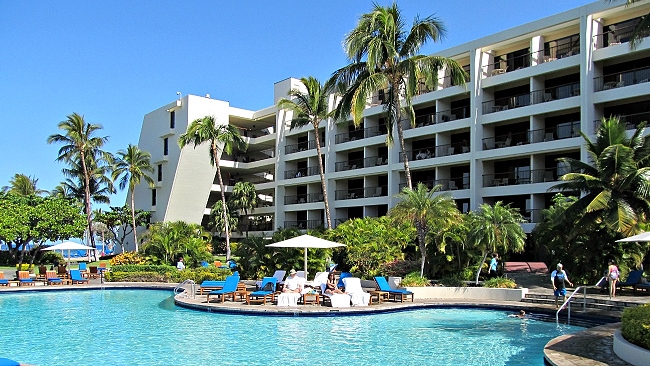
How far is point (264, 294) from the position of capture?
19156 millimetres

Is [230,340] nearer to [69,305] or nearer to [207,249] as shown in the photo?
[69,305]

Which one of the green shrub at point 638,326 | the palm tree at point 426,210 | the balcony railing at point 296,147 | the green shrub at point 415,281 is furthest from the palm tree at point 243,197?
the green shrub at point 638,326

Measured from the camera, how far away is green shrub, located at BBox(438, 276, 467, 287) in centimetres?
2180

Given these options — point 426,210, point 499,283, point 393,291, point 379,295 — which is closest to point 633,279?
point 499,283

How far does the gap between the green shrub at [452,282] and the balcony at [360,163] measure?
1823 cm

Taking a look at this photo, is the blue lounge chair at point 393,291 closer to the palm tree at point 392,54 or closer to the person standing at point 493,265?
the person standing at point 493,265

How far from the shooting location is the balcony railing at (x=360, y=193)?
4100 centimetres

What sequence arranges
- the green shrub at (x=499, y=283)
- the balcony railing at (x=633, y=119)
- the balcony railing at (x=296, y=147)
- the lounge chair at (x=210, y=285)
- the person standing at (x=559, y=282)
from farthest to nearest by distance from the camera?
the balcony railing at (x=296, y=147)
the balcony railing at (x=633, y=119)
the lounge chair at (x=210, y=285)
the green shrub at (x=499, y=283)
the person standing at (x=559, y=282)

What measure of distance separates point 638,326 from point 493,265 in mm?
13242

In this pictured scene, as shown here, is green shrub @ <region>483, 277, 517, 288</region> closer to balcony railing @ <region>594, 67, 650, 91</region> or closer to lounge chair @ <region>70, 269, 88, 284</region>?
balcony railing @ <region>594, 67, 650, 91</region>

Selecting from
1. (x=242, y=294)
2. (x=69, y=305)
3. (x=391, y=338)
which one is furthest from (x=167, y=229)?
(x=391, y=338)

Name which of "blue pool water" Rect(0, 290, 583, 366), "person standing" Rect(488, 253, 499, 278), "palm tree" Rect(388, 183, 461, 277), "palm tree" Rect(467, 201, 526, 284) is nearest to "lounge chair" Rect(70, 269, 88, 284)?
"blue pool water" Rect(0, 290, 583, 366)

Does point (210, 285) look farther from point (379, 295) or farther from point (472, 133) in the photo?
point (472, 133)

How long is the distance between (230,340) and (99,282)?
60.8 ft
